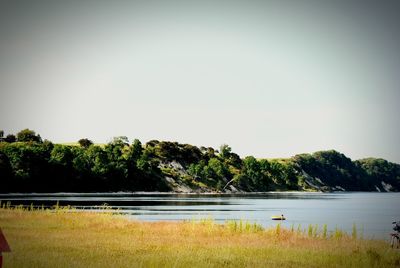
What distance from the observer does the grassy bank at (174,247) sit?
33844 mm

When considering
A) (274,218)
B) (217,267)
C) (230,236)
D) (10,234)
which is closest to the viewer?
(217,267)

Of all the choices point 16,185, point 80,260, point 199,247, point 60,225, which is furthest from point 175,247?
point 16,185

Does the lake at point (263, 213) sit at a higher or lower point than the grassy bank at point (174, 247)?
higher

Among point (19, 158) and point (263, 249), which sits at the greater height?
point (19, 158)

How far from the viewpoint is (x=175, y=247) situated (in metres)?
41.0

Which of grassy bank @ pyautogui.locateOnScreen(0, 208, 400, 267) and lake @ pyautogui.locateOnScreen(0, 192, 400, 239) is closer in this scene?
grassy bank @ pyautogui.locateOnScreen(0, 208, 400, 267)

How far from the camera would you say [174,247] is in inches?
1612

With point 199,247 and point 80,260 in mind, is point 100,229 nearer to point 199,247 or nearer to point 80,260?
point 199,247

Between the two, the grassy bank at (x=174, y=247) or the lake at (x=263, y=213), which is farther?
the lake at (x=263, y=213)

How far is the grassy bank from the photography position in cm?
3384

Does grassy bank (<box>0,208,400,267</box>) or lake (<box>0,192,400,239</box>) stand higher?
lake (<box>0,192,400,239</box>)

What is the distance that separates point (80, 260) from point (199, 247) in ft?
38.0

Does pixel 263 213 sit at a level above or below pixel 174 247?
above

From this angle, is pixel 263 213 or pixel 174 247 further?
pixel 263 213
